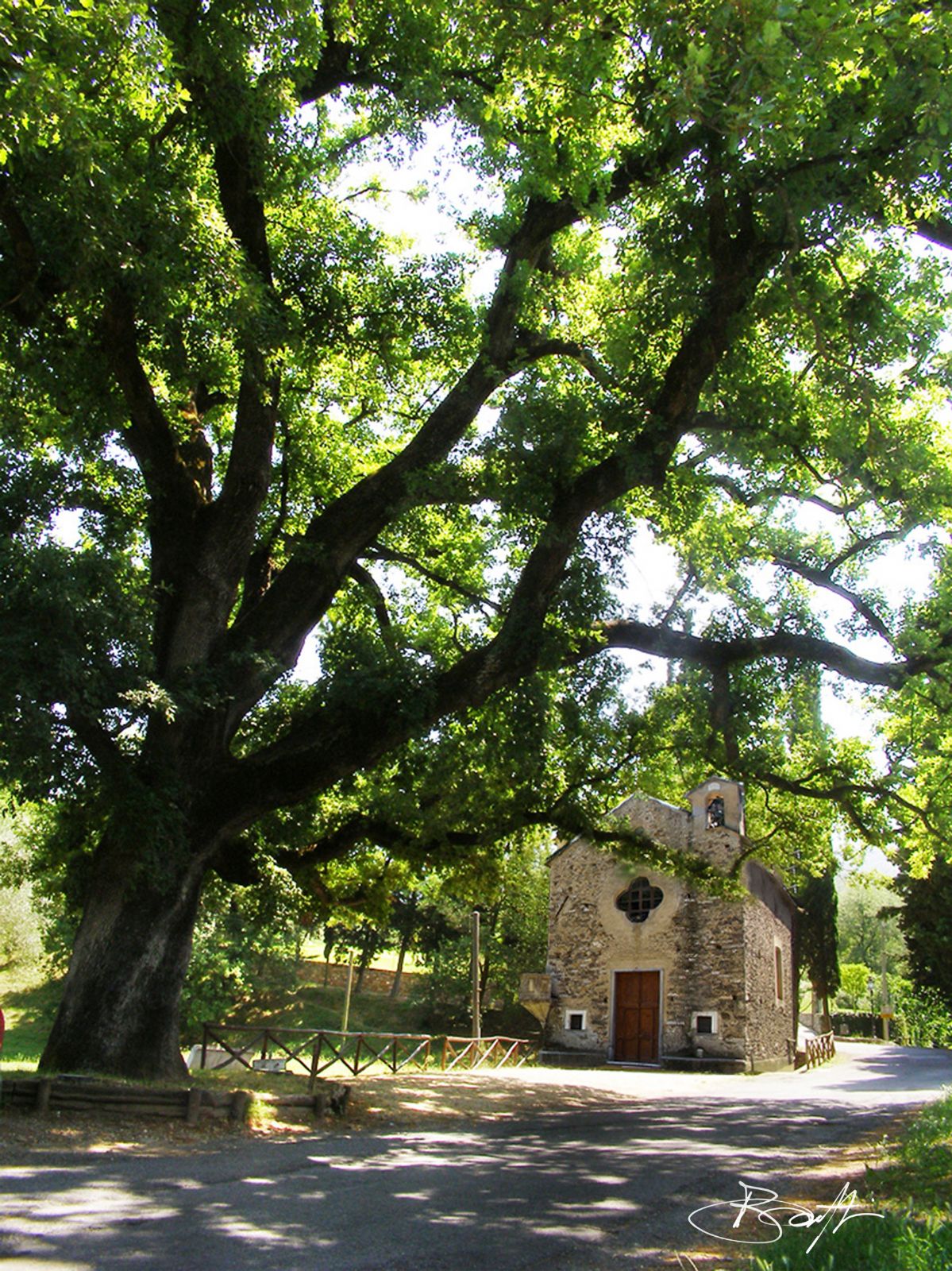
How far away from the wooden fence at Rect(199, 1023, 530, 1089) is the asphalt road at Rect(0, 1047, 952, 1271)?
465 cm

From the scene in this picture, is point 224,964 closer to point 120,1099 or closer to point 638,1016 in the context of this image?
point 638,1016

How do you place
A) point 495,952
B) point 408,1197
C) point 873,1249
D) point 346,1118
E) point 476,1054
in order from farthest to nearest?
point 495,952, point 476,1054, point 346,1118, point 408,1197, point 873,1249

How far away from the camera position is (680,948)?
28.1 meters

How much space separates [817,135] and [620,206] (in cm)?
447

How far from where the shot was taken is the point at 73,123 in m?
6.50

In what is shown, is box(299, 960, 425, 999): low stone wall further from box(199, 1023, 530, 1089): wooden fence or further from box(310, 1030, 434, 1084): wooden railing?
box(310, 1030, 434, 1084): wooden railing

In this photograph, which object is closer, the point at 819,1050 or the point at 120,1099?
the point at 120,1099

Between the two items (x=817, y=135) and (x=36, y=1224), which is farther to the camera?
(x=817, y=135)

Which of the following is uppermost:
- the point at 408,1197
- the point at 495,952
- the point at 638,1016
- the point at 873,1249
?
the point at 495,952

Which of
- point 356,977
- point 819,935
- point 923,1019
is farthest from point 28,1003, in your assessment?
point 923,1019

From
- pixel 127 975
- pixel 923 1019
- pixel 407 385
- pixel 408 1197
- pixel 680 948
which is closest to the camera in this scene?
pixel 408 1197

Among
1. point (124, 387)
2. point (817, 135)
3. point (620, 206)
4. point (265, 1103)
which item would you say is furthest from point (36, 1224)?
point (620, 206)

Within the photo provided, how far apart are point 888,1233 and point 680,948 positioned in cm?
2426

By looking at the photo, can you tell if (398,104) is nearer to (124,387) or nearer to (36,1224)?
(124,387)
